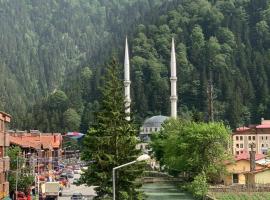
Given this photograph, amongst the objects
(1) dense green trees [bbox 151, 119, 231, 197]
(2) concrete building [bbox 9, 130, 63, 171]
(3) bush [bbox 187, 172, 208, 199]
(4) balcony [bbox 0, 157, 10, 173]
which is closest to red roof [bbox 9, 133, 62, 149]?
(2) concrete building [bbox 9, 130, 63, 171]

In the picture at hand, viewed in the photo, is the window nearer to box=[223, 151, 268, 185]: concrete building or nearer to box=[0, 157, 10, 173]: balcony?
box=[223, 151, 268, 185]: concrete building

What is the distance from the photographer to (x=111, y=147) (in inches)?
1956

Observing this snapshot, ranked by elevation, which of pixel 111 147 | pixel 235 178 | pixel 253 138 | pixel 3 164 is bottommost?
pixel 235 178

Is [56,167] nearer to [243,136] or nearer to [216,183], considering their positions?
[216,183]

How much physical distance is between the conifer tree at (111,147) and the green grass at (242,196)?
27.2 metres

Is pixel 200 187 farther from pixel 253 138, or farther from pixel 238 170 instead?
pixel 253 138

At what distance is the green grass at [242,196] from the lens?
244 ft

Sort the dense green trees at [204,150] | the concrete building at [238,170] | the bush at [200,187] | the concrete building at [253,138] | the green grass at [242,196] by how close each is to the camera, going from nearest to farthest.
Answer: the green grass at [242,196] → the bush at [200,187] → the dense green trees at [204,150] → the concrete building at [238,170] → the concrete building at [253,138]

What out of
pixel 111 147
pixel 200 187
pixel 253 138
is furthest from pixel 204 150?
pixel 253 138

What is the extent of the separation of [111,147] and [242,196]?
31071 millimetres

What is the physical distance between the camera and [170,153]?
101 meters

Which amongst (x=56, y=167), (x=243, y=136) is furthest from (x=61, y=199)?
(x=243, y=136)

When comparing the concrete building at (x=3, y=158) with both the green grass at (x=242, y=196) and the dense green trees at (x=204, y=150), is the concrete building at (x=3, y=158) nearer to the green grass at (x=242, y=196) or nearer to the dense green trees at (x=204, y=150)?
the green grass at (x=242, y=196)

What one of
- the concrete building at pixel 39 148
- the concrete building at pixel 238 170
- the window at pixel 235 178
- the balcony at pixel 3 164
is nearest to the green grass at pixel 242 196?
the concrete building at pixel 238 170
